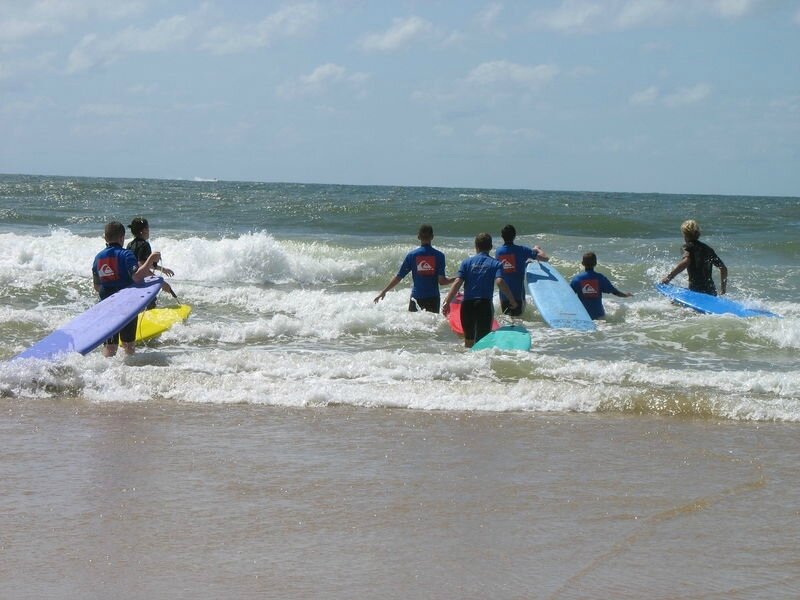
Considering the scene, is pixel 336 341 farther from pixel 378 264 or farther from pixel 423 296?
pixel 378 264

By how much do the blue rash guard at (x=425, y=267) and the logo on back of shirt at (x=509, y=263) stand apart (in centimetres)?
81

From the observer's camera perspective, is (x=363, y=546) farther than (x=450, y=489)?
No

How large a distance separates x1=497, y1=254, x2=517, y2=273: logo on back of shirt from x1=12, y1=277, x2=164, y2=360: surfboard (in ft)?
12.0

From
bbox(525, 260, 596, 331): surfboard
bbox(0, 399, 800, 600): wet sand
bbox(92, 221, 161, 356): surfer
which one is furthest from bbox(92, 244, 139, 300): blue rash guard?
bbox(525, 260, 596, 331): surfboard

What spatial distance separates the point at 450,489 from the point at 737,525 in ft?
4.32

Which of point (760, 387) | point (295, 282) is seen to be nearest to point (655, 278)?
point (295, 282)

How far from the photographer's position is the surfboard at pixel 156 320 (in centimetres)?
899

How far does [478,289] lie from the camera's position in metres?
8.35

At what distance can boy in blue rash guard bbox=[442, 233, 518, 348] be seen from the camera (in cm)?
823

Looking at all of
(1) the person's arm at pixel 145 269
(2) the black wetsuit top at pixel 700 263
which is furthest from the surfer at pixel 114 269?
(2) the black wetsuit top at pixel 700 263

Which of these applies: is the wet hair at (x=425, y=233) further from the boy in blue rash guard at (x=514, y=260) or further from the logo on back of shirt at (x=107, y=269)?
the logo on back of shirt at (x=107, y=269)

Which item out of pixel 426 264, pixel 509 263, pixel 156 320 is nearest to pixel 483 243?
pixel 426 264

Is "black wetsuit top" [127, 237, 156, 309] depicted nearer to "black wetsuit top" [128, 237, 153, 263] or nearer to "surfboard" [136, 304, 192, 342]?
"black wetsuit top" [128, 237, 153, 263]

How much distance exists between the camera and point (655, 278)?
1642 centimetres
